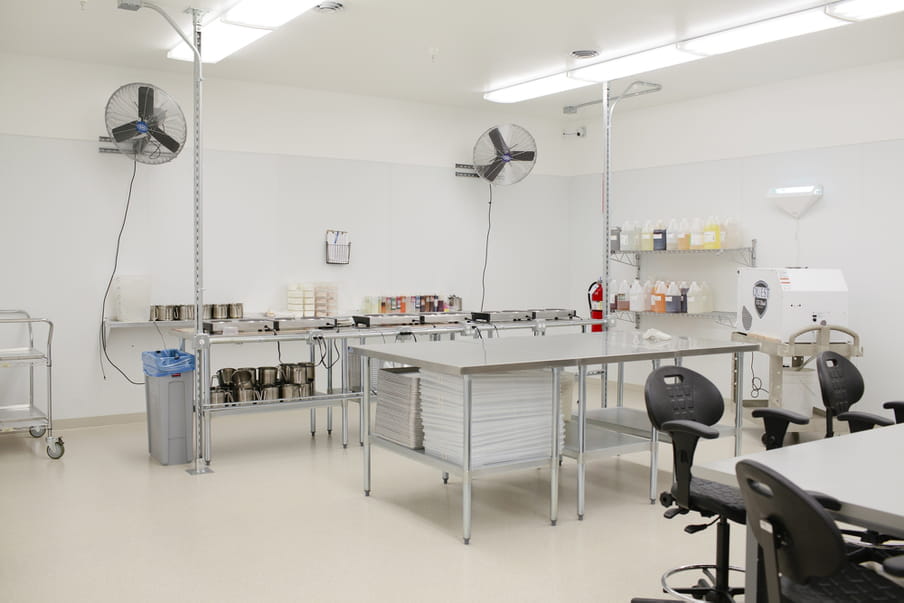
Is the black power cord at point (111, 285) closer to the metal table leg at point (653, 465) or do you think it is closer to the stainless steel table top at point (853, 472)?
the metal table leg at point (653, 465)

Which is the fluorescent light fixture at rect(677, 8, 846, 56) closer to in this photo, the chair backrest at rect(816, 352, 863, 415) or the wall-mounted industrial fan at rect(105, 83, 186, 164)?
the chair backrest at rect(816, 352, 863, 415)

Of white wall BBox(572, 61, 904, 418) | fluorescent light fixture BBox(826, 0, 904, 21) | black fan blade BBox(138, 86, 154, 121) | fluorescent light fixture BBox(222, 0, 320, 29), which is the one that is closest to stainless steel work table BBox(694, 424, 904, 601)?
fluorescent light fixture BBox(826, 0, 904, 21)

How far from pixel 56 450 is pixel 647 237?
520 cm

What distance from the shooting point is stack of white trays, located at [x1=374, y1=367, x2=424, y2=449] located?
4.21 metres

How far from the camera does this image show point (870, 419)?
352 cm

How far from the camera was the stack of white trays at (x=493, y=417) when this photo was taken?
12.9 ft

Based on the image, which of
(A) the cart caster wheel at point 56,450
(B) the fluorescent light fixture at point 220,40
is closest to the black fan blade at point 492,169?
(B) the fluorescent light fixture at point 220,40

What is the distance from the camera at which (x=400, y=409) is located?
14.1ft

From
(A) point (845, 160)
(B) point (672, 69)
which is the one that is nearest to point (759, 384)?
(A) point (845, 160)

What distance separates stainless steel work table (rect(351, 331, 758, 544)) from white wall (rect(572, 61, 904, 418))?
2176mm

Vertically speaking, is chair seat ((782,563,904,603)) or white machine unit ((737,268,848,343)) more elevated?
white machine unit ((737,268,848,343))

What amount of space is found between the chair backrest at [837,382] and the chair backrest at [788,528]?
2.25 metres

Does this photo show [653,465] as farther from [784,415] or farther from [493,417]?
[784,415]

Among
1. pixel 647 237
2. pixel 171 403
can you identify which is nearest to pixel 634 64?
pixel 647 237
